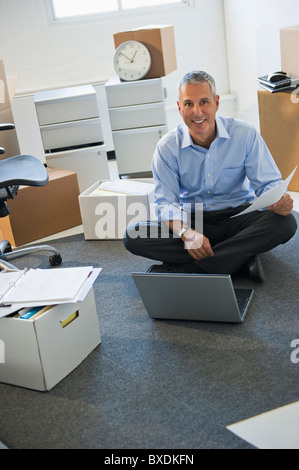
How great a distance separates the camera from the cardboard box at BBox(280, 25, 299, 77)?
3195 millimetres

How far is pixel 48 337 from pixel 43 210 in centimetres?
155

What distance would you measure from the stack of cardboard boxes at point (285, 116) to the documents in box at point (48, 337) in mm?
1797

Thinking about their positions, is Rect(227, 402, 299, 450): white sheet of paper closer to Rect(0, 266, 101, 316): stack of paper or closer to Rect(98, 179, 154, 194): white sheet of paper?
Rect(0, 266, 101, 316): stack of paper

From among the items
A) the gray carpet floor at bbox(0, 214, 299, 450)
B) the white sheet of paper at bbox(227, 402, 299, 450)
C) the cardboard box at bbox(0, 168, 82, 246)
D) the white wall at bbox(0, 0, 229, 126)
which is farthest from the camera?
the white wall at bbox(0, 0, 229, 126)

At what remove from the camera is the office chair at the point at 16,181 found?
246 cm

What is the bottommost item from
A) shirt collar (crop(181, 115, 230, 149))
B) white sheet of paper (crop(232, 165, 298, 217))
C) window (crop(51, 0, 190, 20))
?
white sheet of paper (crop(232, 165, 298, 217))

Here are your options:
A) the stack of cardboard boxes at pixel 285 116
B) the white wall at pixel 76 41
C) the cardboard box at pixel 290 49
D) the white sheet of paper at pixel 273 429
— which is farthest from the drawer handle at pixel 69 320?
the white wall at pixel 76 41

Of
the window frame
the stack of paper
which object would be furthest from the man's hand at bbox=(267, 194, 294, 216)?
the window frame

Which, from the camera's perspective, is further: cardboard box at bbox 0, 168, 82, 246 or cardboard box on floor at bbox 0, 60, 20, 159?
cardboard box on floor at bbox 0, 60, 20, 159

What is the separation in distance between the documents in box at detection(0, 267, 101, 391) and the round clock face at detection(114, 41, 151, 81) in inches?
82.7

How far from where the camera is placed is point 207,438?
4.99ft

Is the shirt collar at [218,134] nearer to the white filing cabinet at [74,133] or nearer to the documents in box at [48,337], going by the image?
the documents in box at [48,337]

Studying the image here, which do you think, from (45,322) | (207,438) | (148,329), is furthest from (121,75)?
(207,438)

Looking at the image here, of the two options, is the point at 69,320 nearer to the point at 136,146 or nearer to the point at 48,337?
the point at 48,337
